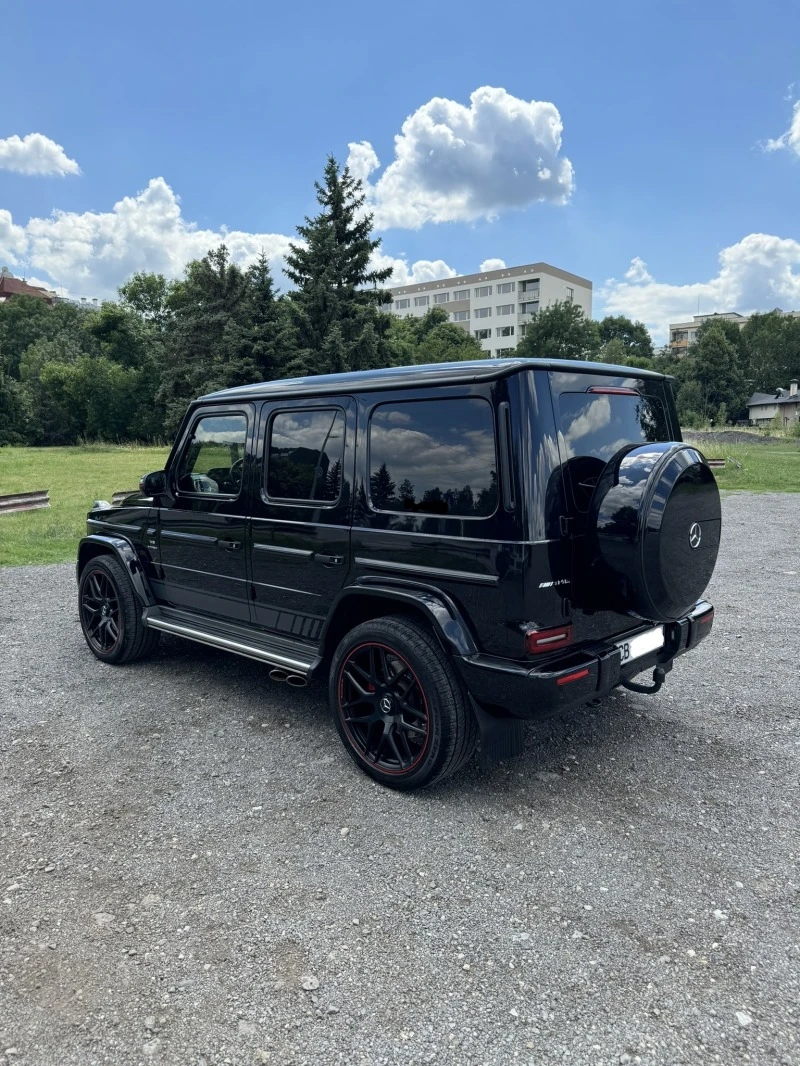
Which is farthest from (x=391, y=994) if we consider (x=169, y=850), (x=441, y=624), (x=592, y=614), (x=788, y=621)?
(x=788, y=621)

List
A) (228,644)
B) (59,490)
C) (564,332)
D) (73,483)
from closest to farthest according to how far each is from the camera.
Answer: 1. (228,644)
2. (59,490)
3. (73,483)
4. (564,332)

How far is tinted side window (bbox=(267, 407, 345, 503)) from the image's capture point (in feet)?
12.6

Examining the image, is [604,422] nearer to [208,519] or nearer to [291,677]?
[291,677]

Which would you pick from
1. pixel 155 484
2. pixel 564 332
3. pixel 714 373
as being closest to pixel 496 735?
pixel 155 484

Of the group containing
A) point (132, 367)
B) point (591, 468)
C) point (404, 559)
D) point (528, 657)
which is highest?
point (132, 367)

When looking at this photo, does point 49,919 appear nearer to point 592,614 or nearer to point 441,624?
point 441,624

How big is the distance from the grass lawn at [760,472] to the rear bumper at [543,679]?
16.6 metres

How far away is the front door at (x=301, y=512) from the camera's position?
3.80 m

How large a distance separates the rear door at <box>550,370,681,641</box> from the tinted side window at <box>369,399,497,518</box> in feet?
1.18

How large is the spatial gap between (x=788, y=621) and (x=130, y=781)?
19.2 ft

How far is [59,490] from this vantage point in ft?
67.0

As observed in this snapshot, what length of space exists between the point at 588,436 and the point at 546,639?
1.01 meters

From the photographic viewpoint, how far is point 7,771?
3.71 m

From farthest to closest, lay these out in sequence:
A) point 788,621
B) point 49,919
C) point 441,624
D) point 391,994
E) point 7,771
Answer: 1. point 788,621
2. point 7,771
3. point 441,624
4. point 49,919
5. point 391,994
